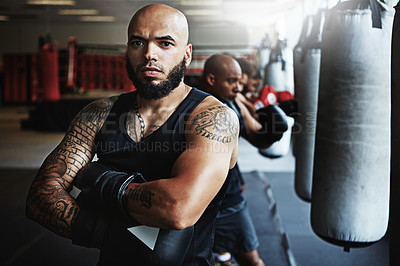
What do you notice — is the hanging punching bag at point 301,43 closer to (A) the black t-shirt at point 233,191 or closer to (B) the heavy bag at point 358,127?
(A) the black t-shirt at point 233,191

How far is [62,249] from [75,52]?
31.7ft

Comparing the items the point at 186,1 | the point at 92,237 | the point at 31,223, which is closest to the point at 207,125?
the point at 92,237

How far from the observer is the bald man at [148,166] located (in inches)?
43.9

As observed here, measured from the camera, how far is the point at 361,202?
1689mm

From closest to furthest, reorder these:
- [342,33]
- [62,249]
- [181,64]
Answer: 1. [181,64]
2. [342,33]
3. [62,249]

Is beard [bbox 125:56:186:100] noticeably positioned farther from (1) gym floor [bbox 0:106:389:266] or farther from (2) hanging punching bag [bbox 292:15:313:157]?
(1) gym floor [bbox 0:106:389:266]

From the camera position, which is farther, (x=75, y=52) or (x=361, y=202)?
(x=75, y=52)

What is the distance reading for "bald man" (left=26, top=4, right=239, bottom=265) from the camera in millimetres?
1116

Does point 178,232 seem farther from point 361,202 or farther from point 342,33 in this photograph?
point 342,33

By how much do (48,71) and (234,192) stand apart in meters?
8.83

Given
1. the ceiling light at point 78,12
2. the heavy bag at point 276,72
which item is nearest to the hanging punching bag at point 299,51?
the heavy bag at point 276,72

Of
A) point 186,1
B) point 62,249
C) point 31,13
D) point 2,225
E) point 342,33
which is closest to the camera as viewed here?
point 342,33

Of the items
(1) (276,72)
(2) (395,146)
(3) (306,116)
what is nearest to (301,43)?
(3) (306,116)

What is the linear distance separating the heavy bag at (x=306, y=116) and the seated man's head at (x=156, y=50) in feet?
4.71
